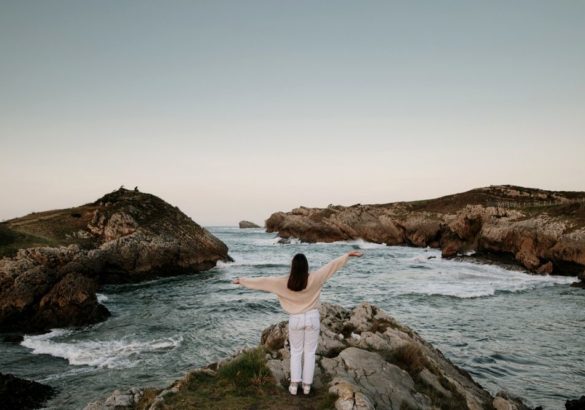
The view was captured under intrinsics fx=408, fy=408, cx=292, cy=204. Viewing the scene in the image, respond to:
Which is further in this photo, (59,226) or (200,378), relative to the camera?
(59,226)

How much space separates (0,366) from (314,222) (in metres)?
80.7

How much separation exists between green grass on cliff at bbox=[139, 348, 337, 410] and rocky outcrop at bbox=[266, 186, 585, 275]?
118ft

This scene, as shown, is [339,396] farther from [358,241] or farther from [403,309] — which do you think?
[358,241]

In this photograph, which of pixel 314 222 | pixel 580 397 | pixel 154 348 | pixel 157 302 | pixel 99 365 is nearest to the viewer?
pixel 580 397

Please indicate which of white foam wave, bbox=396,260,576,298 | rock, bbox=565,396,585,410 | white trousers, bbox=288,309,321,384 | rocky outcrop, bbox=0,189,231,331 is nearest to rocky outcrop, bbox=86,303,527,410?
white trousers, bbox=288,309,321,384

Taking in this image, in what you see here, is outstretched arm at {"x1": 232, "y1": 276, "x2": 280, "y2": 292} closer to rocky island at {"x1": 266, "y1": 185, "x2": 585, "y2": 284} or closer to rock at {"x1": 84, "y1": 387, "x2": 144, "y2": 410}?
rock at {"x1": 84, "y1": 387, "x2": 144, "y2": 410}

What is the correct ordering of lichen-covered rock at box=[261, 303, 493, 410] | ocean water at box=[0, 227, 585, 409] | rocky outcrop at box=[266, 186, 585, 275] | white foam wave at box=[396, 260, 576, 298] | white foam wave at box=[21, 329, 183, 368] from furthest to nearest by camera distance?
rocky outcrop at box=[266, 186, 585, 275] → white foam wave at box=[396, 260, 576, 298] → white foam wave at box=[21, 329, 183, 368] → ocean water at box=[0, 227, 585, 409] → lichen-covered rock at box=[261, 303, 493, 410]

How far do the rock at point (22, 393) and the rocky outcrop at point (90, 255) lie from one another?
8167 millimetres

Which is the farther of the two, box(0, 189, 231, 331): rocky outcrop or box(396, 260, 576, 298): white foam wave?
box(396, 260, 576, 298): white foam wave

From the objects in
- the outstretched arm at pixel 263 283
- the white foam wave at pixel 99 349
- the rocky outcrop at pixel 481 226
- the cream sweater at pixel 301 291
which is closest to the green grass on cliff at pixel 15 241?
the white foam wave at pixel 99 349

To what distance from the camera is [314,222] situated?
9394 centimetres

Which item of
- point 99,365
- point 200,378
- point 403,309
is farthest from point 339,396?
point 403,309

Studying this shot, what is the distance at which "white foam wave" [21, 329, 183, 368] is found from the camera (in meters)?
15.1

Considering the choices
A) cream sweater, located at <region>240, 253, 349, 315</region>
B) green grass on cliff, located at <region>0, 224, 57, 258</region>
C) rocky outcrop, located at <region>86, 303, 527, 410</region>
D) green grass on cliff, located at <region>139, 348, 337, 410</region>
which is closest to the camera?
cream sweater, located at <region>240, 253, 349, 315</region>
